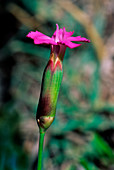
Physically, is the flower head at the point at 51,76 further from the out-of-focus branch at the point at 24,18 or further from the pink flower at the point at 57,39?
the out-of-focus branch at the point at 24,18

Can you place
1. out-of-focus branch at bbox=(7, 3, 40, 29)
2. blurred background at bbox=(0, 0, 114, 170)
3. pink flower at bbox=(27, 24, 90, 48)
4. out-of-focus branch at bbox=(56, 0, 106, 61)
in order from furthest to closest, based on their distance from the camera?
1. out-of-focus branch at bbox=(7, 3, 40, 29)
2. out-of-focus branch at bbox=(56, 0, 106, 61)
3. blurred background at bbox=(0, 0, 114, 170)
4. pink flower at bbox=(27, 24, 90, 48)

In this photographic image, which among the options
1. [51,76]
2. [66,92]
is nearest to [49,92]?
[51,76]

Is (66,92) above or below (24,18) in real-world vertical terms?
below

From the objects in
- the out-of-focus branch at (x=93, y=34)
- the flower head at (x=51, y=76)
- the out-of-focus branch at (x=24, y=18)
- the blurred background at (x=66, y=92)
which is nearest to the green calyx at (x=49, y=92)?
the flower head at (x=51, y=76)

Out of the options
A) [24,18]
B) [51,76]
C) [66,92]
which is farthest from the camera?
[24,18]

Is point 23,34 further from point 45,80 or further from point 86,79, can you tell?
point 45,80

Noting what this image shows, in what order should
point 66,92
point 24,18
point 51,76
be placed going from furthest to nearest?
point 24,18 → point 66,92 → point 51,76

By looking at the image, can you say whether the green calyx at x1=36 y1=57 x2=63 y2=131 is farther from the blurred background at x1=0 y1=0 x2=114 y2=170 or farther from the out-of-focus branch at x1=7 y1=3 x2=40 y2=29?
the out-of-focus branch at x1=7 y1=3 x2=40 y2=29

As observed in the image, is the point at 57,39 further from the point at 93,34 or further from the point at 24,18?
the point at 24,18

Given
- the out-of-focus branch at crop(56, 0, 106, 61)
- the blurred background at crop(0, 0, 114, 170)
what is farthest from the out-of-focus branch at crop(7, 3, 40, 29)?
the out-of-focus branch at crop(56, 0, 106, 61)

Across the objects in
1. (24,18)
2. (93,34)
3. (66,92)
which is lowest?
(66,92)
